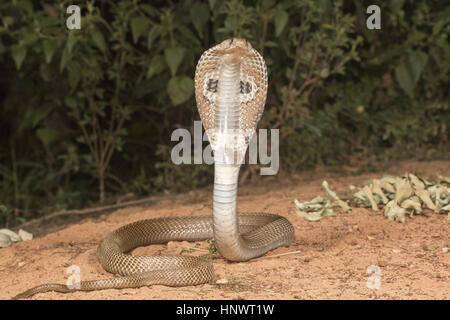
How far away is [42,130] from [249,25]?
2.43 m

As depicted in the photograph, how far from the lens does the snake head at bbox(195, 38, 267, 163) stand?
10.5 ft

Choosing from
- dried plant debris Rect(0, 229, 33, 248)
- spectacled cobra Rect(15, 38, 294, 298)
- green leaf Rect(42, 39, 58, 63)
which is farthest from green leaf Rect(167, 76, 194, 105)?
spectacled cobra Rect(15, 38, 294, 298)

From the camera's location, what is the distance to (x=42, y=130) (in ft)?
20.0

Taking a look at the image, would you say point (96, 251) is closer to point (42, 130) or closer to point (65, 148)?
point (42, 130)

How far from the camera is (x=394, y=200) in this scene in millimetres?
4125

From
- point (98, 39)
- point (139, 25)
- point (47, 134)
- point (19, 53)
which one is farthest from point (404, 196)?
point (47, 134)

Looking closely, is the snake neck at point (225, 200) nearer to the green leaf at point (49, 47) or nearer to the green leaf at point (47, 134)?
the green leaf at point (49, 47)

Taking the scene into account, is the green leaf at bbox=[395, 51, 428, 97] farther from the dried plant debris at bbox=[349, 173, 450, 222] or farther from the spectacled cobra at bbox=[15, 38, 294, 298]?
the spectacled cobra at bbox=[15, 38, 294, 298]

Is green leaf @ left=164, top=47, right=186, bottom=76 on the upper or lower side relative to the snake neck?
upper

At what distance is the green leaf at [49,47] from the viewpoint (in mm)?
5023

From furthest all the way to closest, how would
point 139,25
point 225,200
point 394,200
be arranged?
point 139,25 < point 394,200 < point 225,200

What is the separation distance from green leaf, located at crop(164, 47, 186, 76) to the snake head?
1.76 metres

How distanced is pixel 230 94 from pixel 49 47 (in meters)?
2.49

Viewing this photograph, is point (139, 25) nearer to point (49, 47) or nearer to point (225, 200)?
point (49, 47)
